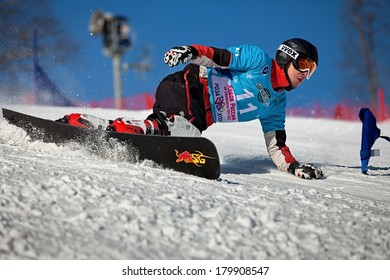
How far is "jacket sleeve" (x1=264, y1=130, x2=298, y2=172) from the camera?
3.29 metres

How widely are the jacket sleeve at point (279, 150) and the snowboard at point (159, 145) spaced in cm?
105

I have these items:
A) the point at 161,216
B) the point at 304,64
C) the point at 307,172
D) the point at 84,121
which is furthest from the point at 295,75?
the point at 161,216

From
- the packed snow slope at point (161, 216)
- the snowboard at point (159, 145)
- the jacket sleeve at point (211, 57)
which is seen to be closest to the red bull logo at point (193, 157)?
the snowboard at point (159, 145)

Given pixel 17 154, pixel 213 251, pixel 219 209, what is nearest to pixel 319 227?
pixel 219 209

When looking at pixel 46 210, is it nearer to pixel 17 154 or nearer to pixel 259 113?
pixel 17 154

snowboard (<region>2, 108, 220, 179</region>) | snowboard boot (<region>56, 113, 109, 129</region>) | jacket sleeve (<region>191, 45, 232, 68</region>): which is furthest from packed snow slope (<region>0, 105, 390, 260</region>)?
jacket sleeve (<region>191, 45, 232, 68</region>)

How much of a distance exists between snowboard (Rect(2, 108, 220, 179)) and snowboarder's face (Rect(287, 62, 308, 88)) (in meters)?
1.12

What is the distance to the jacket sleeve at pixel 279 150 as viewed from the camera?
3287 millimetres

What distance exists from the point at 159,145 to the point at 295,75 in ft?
4.27

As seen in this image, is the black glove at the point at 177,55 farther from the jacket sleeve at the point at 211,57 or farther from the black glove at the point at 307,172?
the black glove at the point at 307,172

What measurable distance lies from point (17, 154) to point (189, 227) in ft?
4.76

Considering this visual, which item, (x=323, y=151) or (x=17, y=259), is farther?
(x=323, y=151)

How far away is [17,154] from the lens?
245 cm

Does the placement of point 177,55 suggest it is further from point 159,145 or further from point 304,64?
point 304,64
